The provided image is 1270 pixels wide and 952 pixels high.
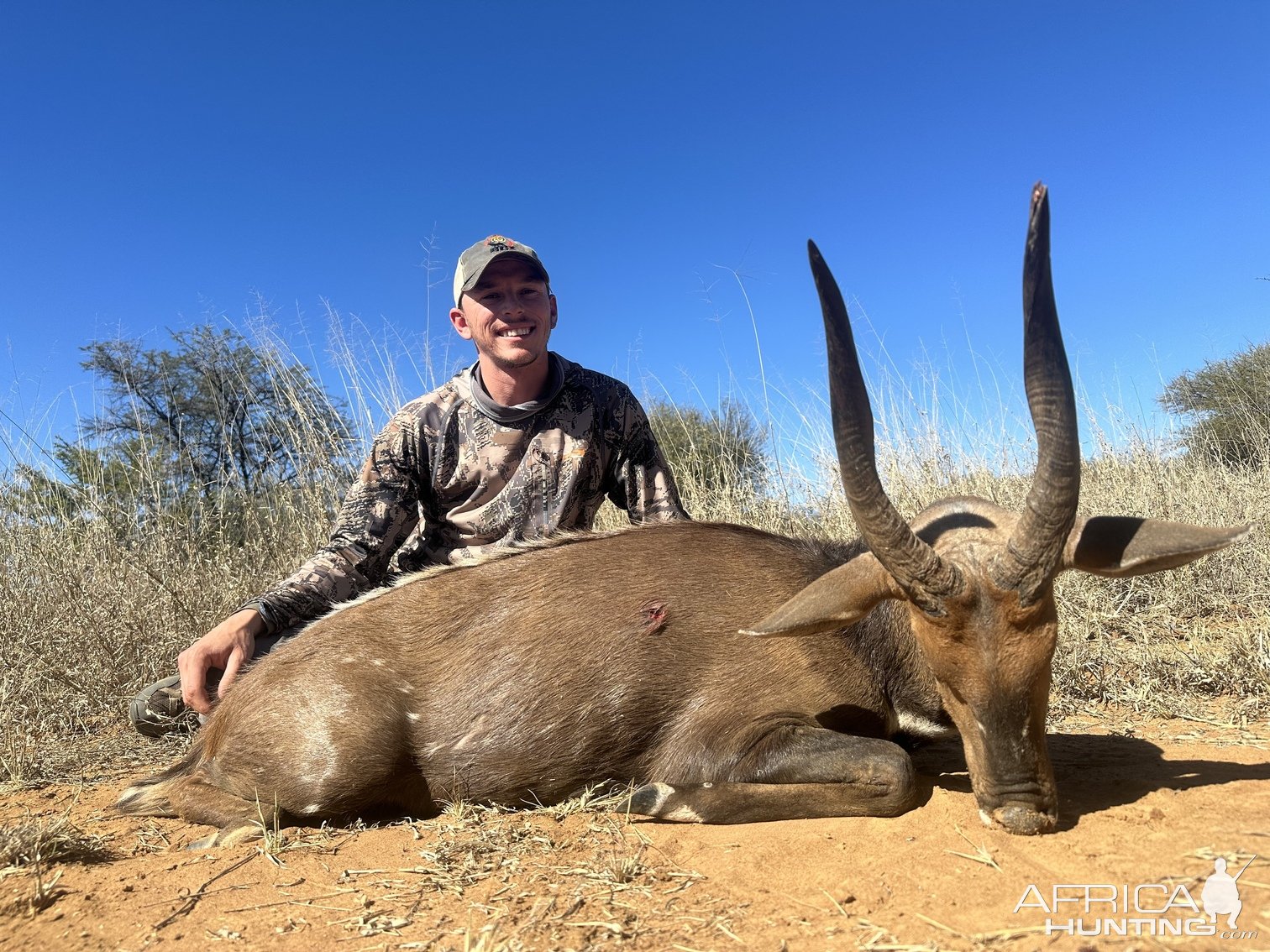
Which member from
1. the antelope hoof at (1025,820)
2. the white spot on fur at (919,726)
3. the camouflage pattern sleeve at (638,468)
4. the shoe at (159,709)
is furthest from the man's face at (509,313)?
the antelope hoof at (1025,820)

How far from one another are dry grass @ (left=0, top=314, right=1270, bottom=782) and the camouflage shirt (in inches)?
70.5

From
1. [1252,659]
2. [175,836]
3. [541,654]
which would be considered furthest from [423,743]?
[1252,659]

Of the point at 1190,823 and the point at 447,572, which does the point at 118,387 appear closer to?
the point at 447,572

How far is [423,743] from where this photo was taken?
11.4ft

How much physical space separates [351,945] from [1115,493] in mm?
7425

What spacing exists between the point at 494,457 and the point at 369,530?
2.76ft

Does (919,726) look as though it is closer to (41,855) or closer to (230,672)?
(230,672)

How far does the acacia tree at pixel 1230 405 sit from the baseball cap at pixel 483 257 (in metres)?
8.38

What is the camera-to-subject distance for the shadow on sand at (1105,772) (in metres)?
2.98

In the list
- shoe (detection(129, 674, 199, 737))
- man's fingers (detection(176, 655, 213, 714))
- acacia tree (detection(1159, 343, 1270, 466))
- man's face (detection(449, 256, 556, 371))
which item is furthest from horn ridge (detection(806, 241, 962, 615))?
acacia tree (detection(1159, 343, 1270, 466))

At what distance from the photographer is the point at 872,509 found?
273 centimetres

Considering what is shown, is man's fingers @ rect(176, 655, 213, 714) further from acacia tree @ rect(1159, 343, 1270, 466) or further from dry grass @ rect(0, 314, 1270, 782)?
acacia tree @ rect(1159, 343, 1270, 466)

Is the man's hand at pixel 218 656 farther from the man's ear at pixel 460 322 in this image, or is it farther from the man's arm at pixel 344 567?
the man's ear at pixel 460 322

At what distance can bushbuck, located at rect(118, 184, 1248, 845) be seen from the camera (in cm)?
269
